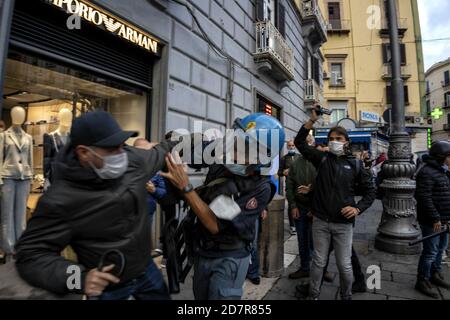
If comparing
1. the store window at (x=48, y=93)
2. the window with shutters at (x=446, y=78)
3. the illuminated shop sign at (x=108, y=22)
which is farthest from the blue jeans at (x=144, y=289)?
the window with shutters at (x=446, y=78)

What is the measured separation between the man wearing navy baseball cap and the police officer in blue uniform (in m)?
0.27

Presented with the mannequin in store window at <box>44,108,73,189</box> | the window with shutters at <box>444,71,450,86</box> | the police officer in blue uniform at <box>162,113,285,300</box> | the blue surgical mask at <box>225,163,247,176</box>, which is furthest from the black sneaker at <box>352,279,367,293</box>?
the window with shutters at <box>444,71,450,86</box>

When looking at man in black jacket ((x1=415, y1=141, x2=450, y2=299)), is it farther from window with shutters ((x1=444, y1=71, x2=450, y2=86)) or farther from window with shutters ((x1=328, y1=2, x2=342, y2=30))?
window with shutters ((x1=444, y1=71, x2=450, y2=86))

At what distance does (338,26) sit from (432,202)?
28224 mm

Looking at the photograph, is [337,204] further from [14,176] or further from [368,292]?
[14,176]

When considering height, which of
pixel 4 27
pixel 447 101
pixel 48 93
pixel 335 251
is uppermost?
pixel 447 101

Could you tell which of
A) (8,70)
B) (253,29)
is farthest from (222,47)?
(8,70)

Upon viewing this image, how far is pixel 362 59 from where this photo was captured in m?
27.6

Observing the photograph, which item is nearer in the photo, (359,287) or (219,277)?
(219,277)

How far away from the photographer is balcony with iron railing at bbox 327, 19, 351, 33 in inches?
1060

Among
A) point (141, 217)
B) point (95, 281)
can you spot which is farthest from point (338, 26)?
point (95, 281)
